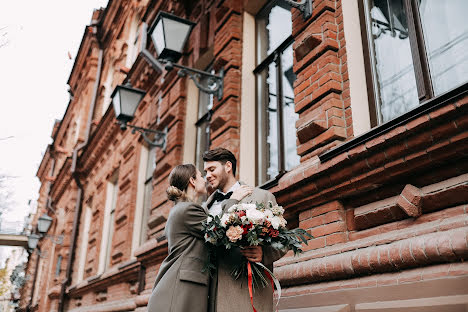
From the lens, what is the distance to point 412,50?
3.81 metres

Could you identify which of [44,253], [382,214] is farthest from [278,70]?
[44,253]

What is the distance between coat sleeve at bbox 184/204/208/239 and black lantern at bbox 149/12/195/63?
3.50 meters

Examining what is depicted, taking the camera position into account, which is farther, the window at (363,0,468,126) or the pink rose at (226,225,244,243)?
the window at (363,0,468,126)

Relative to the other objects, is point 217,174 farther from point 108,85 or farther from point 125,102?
point 108,85

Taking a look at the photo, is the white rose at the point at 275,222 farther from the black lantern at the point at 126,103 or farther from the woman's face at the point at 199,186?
the black lantern at the point at 126,103

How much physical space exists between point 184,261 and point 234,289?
0.40 metres

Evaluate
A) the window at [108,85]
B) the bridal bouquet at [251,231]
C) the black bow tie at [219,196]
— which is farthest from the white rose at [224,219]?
the window at [108,85]

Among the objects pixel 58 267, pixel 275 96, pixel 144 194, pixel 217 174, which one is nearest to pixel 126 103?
pixel 144 194

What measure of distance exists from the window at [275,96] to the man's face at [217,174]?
5.11 ft

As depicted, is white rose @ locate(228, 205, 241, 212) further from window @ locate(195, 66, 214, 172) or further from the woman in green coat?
window @ locate(195, 66, 214, 172)

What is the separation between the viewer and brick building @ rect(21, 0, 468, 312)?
111 inches

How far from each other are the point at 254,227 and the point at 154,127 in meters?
6.78

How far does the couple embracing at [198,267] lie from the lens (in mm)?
2990

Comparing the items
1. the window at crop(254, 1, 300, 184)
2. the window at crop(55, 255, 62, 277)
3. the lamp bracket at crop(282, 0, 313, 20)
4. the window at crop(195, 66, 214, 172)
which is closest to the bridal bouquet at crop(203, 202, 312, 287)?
the window at crop(254, 1, 300, 184)
